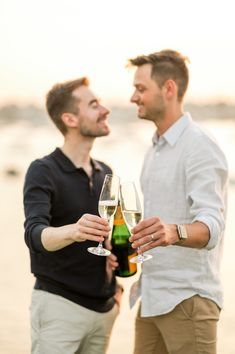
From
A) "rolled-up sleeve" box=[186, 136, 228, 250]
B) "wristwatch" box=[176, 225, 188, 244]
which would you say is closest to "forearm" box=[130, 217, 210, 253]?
"wristwatch" box=[176, 225, 188, 244]

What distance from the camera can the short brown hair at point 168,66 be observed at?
408cm

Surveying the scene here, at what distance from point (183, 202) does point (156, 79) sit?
0.87 meters

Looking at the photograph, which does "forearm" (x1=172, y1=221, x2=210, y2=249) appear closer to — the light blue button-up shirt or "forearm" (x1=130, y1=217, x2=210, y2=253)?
"forearm" (x1=130, y1=217, x2=210, y2=253)

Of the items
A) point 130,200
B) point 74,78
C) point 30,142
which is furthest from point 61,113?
point 30,142

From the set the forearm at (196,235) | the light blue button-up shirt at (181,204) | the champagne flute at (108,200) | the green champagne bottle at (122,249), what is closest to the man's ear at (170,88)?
the light blue button-up shirt at (181,204)

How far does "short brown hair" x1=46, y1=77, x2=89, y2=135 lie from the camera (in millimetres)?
4445

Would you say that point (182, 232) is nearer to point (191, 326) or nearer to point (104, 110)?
point (191, 326)

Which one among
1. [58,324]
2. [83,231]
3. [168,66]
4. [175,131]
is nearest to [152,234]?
[83,231]

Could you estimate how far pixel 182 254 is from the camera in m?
3.61

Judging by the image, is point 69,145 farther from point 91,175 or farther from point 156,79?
point 156,79

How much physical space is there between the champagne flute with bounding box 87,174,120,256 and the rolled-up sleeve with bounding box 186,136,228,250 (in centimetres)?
39

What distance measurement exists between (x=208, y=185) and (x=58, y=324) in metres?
1.20

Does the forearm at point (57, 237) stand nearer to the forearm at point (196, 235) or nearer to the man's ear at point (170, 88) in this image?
A: the forearm at point (196, 235)

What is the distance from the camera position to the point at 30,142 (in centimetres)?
2908
